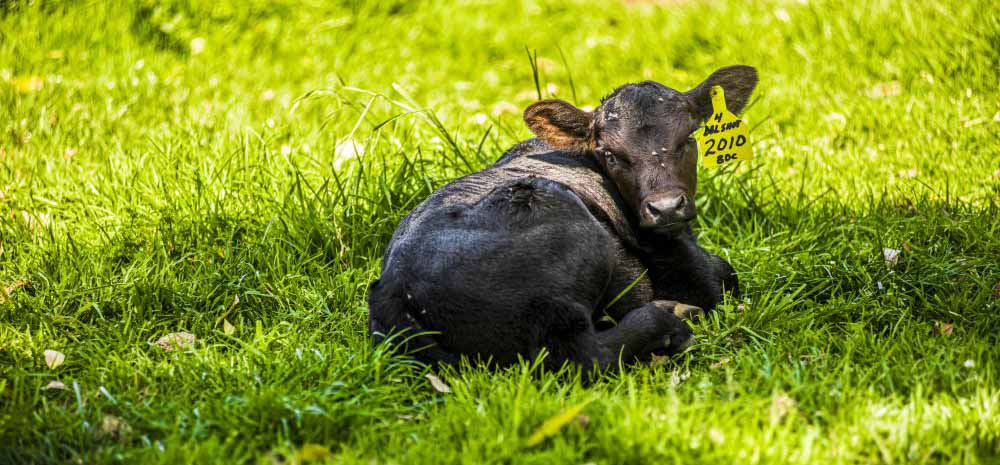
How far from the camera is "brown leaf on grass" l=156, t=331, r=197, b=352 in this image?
162 inches

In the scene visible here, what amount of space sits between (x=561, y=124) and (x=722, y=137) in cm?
77

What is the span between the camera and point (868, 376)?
3447 millimetres

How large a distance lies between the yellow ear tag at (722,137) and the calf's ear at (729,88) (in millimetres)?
39

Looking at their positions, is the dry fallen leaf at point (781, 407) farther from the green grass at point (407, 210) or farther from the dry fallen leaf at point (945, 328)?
the dry fallen leaf at point (945, 328)

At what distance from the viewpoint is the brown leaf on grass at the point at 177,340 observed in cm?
412

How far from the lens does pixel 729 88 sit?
4.61 m

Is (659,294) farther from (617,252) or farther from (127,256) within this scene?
(127,256)

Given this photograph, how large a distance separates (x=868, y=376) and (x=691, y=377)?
25.3 inches

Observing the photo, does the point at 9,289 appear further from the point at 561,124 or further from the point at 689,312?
the point at 689,312

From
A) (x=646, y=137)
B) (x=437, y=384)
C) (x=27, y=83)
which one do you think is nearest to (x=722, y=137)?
(x=646, y=137)

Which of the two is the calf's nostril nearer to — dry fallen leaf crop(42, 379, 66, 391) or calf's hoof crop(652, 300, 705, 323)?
calf's hoof crop(652, 300, 705, 323)

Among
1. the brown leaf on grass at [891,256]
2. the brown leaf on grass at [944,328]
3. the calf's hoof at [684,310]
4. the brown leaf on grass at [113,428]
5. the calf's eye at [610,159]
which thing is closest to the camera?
the brown leaf on grass at [113,428]

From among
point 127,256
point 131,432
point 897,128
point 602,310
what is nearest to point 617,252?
point 602,310

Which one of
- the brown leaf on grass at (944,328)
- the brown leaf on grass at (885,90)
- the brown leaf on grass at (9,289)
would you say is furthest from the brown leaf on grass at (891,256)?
the brown leaf on grass at (9,289)
